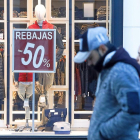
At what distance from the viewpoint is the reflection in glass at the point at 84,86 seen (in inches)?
192

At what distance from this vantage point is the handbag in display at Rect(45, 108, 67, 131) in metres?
4.77

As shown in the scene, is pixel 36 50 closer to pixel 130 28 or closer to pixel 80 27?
pixel 80 27

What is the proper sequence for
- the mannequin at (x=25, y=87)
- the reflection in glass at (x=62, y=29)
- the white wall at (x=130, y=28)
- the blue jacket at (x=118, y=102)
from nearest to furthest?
the blue jacket at (x=118, y=102) < the white wall at (x=130, y=28) < the mannequin at (x=25, y=87) < the reflection in glass at (x=62, y=29)

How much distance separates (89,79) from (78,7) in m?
1.13

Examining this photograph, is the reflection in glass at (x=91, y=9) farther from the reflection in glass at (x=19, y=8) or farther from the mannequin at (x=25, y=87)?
the mannequin at (x=25, y=87)

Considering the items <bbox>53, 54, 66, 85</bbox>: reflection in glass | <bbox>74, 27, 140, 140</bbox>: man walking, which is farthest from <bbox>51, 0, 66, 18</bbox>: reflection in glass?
<bbox>74, 27, 140, 140</bbox>: man walking

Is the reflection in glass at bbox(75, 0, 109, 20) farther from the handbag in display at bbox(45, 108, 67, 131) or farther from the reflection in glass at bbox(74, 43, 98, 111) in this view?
the handbag in display at bbox(45, 108, 67, 131)

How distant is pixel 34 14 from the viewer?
508 cm

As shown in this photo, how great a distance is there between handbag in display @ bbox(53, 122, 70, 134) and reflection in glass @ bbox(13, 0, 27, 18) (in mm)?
1767

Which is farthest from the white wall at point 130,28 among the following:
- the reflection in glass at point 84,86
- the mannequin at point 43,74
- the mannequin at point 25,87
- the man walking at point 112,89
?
the man walking at point 112,89

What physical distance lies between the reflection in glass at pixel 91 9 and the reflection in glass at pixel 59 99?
122 centimetres

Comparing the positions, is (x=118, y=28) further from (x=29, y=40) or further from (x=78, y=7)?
(x=29, y=40)

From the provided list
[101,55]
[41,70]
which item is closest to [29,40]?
[41,70]

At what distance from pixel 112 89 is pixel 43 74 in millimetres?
3189
